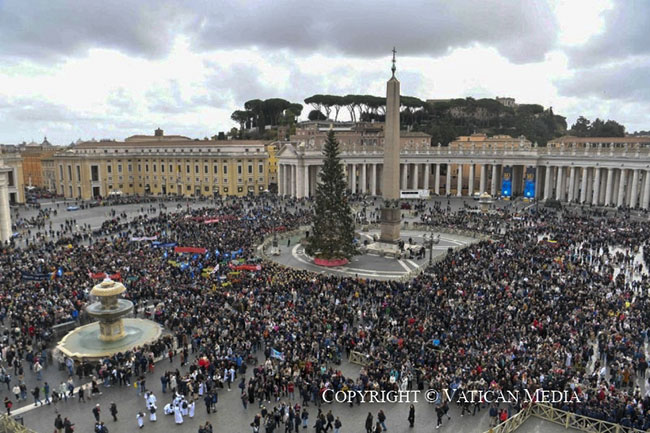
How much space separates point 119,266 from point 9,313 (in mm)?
8044

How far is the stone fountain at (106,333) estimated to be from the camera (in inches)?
796

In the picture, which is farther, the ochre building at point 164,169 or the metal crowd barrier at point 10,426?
the ochre building at point 164,169

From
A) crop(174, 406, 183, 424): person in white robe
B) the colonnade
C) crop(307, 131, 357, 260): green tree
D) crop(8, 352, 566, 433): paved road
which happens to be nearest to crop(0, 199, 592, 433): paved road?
crop(8, 352, 566, 433): paved road

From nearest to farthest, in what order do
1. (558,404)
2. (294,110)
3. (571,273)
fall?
(558,404), (571,273), (294,110)

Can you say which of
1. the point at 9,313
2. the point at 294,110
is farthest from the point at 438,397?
the point at 294,110

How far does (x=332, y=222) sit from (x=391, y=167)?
767 centimetres

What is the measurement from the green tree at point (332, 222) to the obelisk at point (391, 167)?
16.9ft

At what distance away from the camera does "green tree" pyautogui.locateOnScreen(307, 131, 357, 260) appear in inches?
1396

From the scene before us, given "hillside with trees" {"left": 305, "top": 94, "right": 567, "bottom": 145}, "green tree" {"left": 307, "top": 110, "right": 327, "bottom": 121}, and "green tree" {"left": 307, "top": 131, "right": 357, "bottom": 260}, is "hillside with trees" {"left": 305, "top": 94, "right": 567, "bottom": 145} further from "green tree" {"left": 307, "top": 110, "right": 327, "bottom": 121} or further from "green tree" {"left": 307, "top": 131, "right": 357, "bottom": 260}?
"green tree" {"left": 307, "top": 131, "right": 357, "bottom": 260}

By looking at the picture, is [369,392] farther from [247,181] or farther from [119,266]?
[247,181]

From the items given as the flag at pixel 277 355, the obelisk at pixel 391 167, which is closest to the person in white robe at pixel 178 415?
the flag at pixel 277 355

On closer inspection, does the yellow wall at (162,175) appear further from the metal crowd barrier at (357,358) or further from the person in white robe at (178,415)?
the person in white robe at (178,415)

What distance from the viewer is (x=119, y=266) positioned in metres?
31.7

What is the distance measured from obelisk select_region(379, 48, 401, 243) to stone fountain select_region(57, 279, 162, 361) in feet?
74.1
